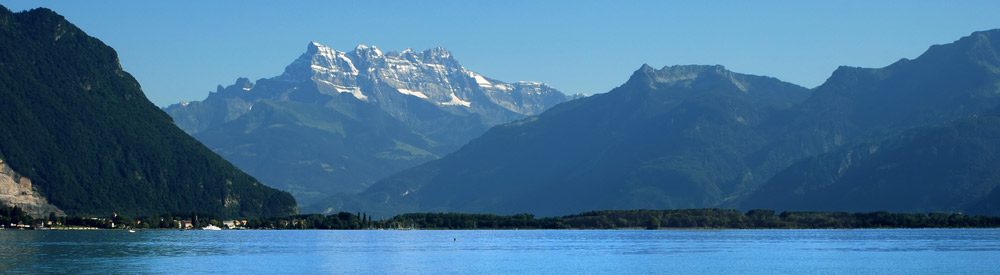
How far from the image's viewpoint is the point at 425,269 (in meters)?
186

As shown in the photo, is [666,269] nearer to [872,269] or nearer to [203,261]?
[872,269]

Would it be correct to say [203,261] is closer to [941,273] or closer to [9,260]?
[9,260]

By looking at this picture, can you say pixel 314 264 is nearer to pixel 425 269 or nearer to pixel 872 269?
pixel 425 269

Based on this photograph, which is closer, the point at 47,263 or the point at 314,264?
the point at 47,263

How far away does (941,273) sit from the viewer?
178 meters

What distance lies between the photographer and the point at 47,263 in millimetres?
185125

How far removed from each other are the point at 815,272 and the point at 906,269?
16693mm

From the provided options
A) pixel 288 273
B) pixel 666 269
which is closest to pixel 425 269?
pixel 288 273

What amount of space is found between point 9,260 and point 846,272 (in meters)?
119

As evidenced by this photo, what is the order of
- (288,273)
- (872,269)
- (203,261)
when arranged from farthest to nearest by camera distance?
(203,261), (872,269), (288,273)

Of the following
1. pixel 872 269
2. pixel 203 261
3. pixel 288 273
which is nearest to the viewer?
pixel 288 273

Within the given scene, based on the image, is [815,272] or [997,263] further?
[997,263]

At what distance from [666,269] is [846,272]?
2546 centimetres

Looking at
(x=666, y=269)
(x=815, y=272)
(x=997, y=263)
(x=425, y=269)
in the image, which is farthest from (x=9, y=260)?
(x=997, y=263)
